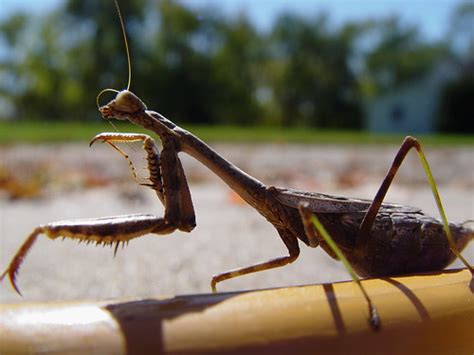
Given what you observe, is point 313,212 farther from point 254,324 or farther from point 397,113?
point 397,113

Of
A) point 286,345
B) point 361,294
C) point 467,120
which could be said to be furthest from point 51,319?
point 467,120

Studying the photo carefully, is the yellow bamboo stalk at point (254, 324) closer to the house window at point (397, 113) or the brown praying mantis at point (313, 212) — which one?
the brown praying mantis at point (313, 212)

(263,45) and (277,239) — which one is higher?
(263,45)

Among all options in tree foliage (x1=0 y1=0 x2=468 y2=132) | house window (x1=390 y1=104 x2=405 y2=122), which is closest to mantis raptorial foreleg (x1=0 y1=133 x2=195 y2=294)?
tree foliage (x1=0 y1=0 x2=468 y2=132)

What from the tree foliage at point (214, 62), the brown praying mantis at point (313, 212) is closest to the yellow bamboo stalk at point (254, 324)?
the brown praying mantis at point (313, 212)

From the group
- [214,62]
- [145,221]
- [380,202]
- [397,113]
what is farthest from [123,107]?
[397,113]

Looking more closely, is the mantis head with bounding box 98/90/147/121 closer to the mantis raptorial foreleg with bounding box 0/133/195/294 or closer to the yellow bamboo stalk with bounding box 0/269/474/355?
the mantis raptorial foreleg with bounding box 0/133/195/294

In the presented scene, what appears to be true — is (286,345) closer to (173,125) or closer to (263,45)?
(173,125)
